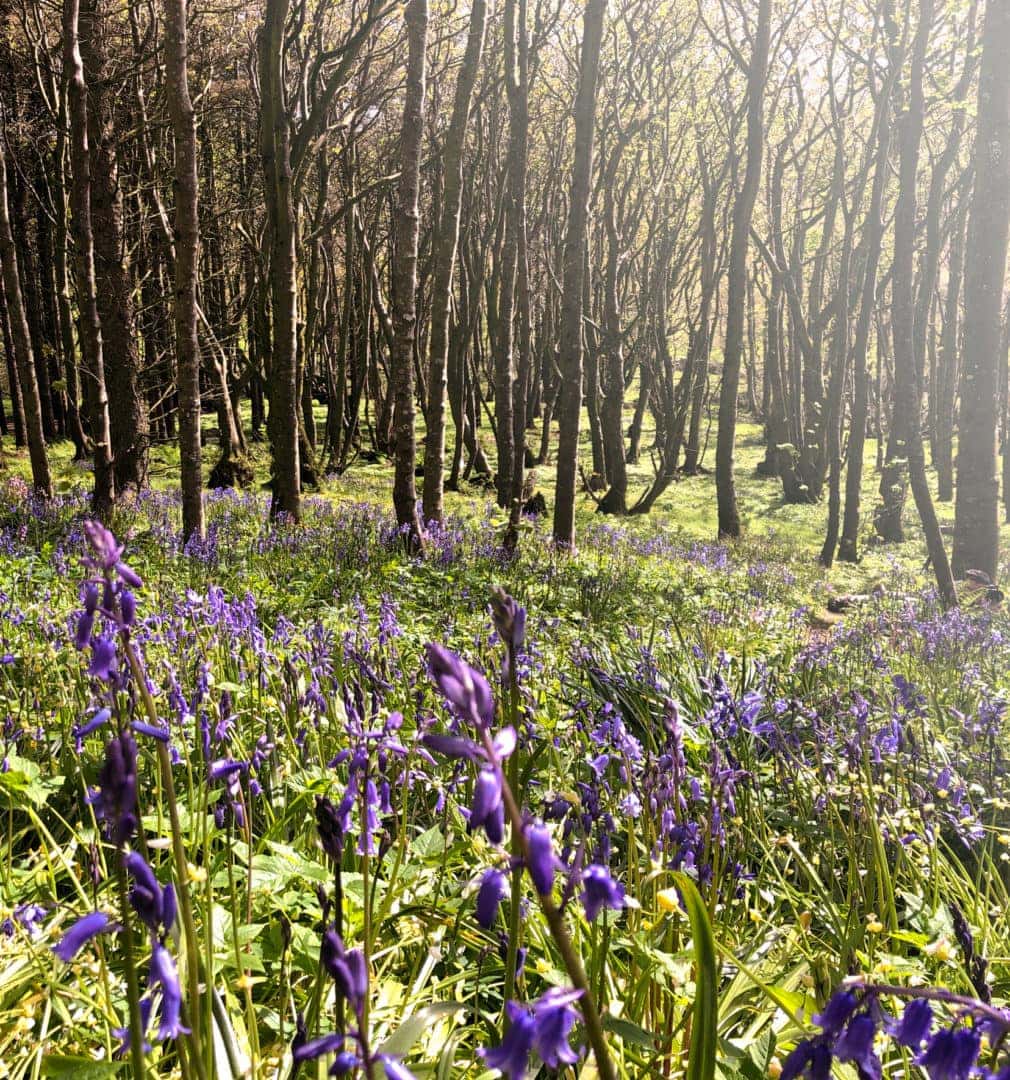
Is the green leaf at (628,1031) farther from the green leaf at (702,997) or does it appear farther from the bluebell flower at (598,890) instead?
the bluebell flower at (598,890)

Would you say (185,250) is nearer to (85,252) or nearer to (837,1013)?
(85,252)

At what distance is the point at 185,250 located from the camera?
831 centimetres

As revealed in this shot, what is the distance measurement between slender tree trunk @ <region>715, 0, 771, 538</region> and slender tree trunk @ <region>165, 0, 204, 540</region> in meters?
7.78

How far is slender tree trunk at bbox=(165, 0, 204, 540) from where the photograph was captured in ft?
26.4

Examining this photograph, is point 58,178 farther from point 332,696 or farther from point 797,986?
point 797,986

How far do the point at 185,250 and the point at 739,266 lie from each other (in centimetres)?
859

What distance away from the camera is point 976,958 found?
4.45 feet

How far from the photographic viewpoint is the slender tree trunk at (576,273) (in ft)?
32.8

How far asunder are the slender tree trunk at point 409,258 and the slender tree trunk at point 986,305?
5.54m

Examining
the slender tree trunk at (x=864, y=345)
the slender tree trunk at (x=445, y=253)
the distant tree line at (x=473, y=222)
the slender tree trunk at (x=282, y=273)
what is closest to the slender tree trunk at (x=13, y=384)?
the distant tree line at (x=473, y=222)

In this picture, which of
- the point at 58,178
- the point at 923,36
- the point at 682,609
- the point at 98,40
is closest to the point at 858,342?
the point at 923,36

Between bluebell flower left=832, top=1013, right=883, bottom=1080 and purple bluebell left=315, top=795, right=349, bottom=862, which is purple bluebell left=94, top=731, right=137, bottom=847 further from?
bluebell flower left=832, top=1013, right=883, bottom=1080

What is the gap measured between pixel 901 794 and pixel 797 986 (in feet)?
5.13

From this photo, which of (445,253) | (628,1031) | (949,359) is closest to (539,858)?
(628,1031)
